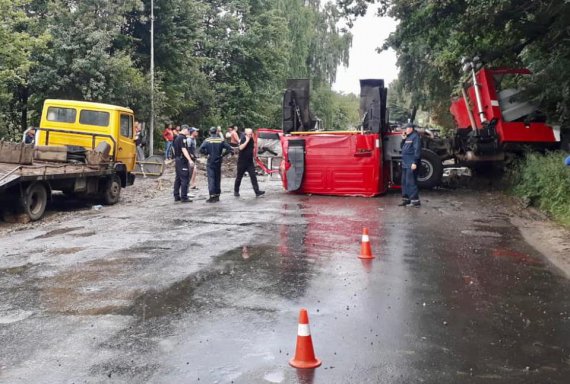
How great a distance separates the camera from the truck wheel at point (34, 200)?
36.5 feet

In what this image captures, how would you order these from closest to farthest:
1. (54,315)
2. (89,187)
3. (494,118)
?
(54,315) < (89,187) < (494,118)

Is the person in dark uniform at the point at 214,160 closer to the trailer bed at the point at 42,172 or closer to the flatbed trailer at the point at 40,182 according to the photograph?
the flatbed trailer at the point at 40,182

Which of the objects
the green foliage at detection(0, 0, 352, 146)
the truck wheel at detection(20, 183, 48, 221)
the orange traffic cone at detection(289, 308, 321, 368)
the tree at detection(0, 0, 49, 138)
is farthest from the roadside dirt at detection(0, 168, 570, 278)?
the green foliage at detection(0, 0, 352, 146)

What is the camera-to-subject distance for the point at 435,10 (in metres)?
14.1

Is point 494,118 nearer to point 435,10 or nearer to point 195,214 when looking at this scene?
point 435,10

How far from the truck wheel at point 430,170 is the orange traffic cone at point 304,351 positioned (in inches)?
448

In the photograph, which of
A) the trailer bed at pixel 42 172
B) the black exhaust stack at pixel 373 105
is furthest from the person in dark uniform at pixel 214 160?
the black exhaust stack at pixel 373 105

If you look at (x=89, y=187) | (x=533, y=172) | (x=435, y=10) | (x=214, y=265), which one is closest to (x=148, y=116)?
(x=89, y=187)

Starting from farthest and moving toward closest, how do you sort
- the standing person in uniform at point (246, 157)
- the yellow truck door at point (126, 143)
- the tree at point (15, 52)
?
the tree at point (15, 52) < the yellow truck door at point (126, 143) < the standing person in uniform at point (246, 157)

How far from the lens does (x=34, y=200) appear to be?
38.0 ft

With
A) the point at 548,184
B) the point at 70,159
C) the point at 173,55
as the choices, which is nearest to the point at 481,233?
the point at 548,184

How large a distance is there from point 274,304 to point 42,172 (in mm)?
7242

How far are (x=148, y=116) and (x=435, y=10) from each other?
1784 cm

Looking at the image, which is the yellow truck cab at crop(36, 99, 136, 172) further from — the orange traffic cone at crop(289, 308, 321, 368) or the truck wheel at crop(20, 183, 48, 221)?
the orange traffic cone at crop(289, 308, 321, 368)
